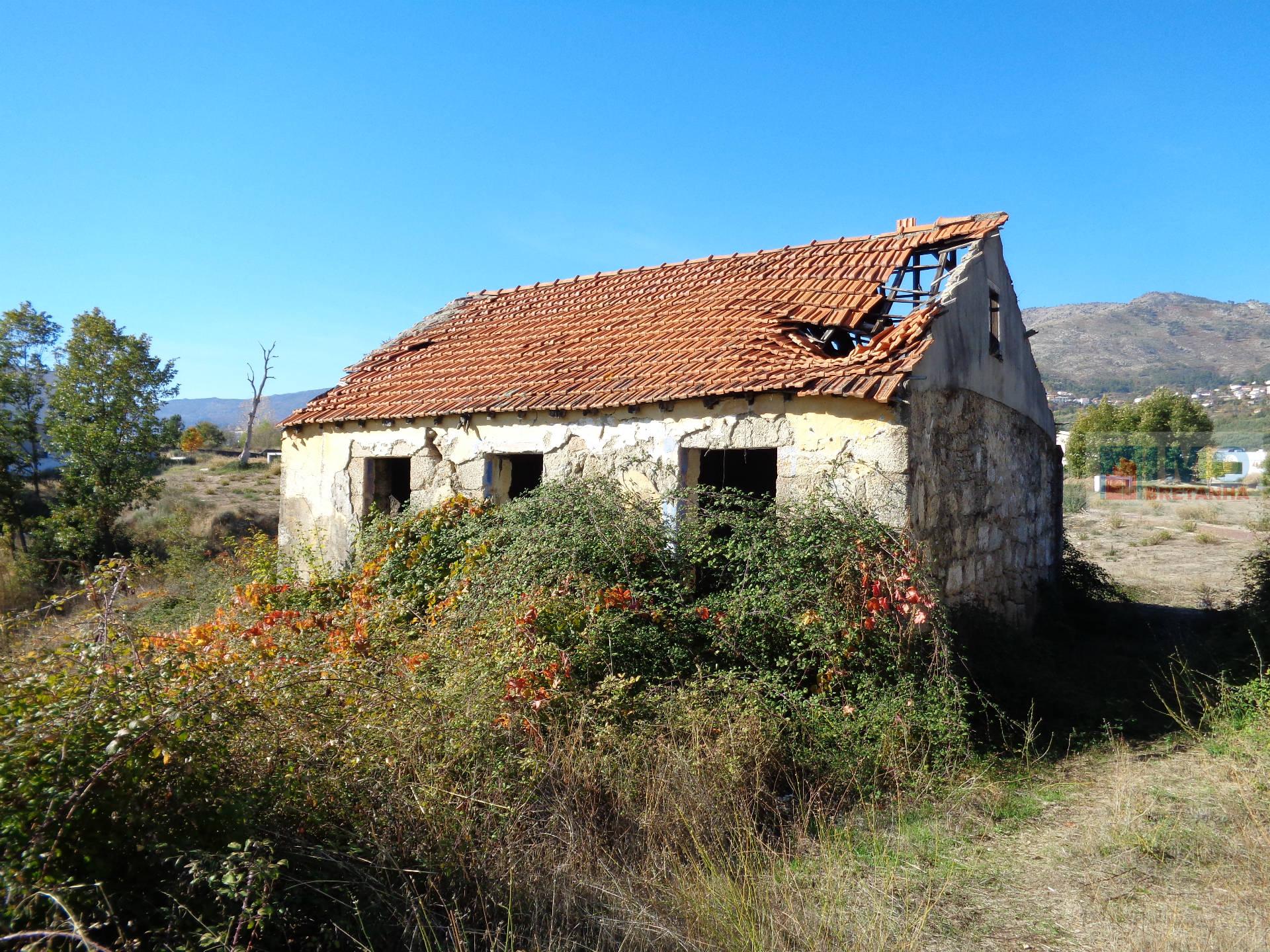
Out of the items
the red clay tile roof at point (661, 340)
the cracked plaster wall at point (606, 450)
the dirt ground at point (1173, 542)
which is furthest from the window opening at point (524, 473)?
the dirt ground at point (1173, 542)

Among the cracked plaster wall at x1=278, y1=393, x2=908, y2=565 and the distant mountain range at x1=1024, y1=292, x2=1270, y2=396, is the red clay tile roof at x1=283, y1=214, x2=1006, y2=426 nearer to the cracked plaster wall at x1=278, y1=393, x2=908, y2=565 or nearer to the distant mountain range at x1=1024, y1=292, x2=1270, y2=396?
the cracked plaster wall at x1=278, y1=393, x2=908, y2=565

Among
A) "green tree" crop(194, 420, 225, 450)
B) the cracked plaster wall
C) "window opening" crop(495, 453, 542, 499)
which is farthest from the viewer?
"green tree" crop(194, 420, 225, 450)

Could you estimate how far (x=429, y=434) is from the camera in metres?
8.88

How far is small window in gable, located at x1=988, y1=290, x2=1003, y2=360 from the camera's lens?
8.48 metres

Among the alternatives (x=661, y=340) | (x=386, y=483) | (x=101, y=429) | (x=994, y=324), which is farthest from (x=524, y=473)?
(x=101, y=429)

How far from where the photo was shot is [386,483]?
9.73 meters

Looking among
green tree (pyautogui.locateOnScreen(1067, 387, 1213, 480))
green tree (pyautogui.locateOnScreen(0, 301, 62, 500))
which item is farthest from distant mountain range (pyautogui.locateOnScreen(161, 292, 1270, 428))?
green tree (pyautogui.locateOnScreen(0, 301, 62, 500))

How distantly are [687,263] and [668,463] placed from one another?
4.38 meters

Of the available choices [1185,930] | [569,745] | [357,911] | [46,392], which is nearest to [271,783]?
[357,911]

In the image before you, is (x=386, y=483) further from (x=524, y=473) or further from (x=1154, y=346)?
(x=1154, y=346)

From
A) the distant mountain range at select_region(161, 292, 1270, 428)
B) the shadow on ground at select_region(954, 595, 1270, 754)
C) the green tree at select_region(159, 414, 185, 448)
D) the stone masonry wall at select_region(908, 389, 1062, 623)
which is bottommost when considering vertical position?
the shadow on ground at select_region(954, 595, 1270, 754)

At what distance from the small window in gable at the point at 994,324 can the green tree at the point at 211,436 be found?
154ft

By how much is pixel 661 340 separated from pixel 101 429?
13397 millimetres

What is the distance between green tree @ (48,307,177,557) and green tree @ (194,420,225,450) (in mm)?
32587
